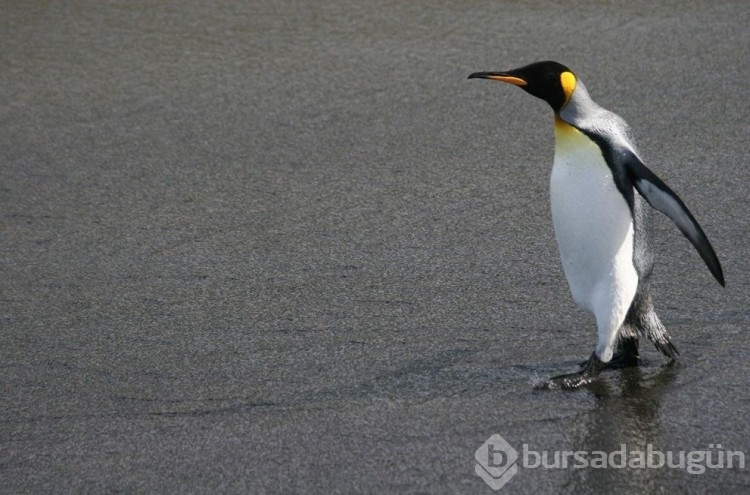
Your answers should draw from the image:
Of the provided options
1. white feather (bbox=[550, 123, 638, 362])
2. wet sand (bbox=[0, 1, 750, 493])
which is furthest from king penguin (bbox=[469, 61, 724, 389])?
wet sand (bbox=[0, 1, 750, 493])

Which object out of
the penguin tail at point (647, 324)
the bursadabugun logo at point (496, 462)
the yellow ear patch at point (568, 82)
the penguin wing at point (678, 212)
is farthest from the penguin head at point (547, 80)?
the bursadabugun logo at point (496, 462)

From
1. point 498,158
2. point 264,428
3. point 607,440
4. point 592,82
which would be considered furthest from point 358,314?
point 592,82

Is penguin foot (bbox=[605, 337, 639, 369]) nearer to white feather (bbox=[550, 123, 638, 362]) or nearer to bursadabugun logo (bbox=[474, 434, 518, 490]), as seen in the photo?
white feather (bbox=[550, 123, 638, 362])

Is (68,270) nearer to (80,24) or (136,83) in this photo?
(136,83)

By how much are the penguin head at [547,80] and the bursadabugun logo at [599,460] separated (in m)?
0.95

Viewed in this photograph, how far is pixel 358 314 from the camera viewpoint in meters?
3.49

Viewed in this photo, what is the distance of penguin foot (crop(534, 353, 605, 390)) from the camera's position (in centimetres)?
295

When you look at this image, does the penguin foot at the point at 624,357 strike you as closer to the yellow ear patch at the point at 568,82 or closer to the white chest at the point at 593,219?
the white chest at the point at 593,219

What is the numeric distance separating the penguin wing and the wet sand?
1.23 feet

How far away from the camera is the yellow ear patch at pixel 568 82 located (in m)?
2.94

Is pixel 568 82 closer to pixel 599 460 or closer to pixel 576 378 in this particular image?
pixel 576 378

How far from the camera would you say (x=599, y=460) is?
263 centimetres

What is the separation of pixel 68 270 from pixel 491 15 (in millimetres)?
3578

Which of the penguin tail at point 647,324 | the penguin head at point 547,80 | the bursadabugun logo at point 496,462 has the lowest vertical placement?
the bursadabugun logo at point 496,462
